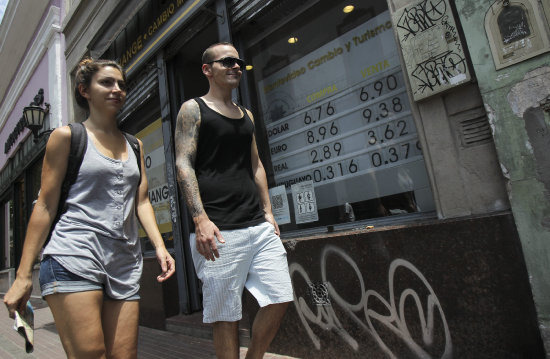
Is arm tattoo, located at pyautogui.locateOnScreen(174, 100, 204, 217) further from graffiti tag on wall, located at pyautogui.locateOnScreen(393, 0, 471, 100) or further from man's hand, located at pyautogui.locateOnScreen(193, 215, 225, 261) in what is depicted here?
graffiti tag on wall, located at pyautogui.locateOnScreen(393, 0, 471, 100)

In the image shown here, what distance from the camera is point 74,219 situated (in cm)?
166

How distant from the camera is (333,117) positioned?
12.0 feet

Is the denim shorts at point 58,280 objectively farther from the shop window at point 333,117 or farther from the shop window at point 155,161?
the shop window at point 155,161

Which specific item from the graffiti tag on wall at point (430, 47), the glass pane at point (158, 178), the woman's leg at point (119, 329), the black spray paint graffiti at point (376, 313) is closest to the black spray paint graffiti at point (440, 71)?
the graffiti tag on wall at point (430, 47)

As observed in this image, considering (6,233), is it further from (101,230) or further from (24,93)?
(101,230)

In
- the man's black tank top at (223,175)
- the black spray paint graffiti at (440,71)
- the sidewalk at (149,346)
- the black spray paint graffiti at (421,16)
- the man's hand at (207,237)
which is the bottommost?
the sidewalk at (149,346)

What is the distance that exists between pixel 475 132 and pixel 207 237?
1.77 metres

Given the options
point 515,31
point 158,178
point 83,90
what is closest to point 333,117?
point 515,31

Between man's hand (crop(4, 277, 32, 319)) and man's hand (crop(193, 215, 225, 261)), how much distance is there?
0.76 metres

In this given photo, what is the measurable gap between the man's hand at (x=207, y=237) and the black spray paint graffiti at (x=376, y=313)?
4.32ft

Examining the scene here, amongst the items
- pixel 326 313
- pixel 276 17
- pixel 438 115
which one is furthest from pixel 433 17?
pixel 326 313

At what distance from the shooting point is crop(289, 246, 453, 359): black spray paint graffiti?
2416mm

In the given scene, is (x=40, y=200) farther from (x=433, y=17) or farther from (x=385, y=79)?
(x=385, y=79)

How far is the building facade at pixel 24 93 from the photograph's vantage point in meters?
10.0
